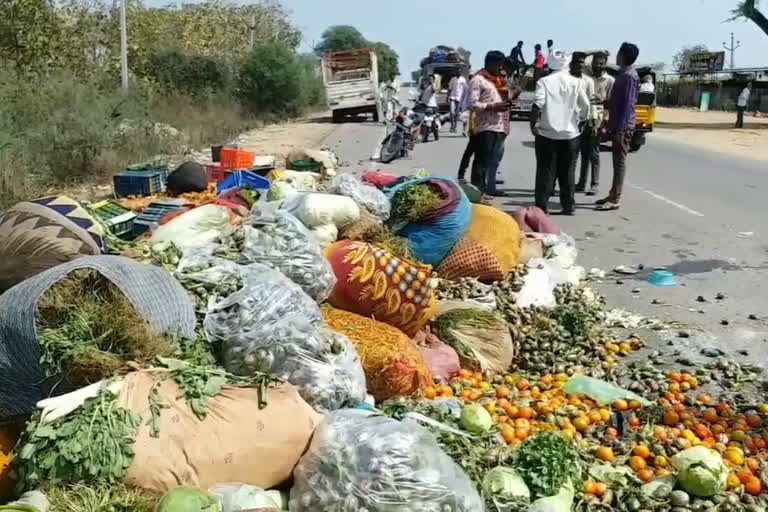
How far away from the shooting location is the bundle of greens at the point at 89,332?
9.73ft

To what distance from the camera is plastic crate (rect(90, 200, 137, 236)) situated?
567 cm

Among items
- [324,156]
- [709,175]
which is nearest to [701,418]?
[324,156]

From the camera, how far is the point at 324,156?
1114cm

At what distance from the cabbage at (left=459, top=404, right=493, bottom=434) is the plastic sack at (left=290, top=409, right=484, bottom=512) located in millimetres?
700

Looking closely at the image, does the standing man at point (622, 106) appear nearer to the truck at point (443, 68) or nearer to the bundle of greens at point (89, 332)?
the bundle of greens at point (89, 332)

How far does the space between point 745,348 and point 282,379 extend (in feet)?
11.2

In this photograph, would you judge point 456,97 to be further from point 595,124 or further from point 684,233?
point 684,233

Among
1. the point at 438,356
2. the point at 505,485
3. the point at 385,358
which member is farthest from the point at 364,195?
the point at 505,485

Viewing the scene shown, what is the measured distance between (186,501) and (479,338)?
8.72 feet

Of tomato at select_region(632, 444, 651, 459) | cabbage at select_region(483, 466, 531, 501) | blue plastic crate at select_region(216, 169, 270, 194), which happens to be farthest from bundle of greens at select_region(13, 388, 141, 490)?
blue plastic crate at select_region(216, 169, 270, 194)

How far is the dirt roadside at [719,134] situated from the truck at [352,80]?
1018 centimetres

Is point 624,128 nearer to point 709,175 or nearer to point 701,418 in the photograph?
point 709,175

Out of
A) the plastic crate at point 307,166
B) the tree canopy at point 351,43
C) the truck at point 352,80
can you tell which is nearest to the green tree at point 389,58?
the tree canopy at point 351,43

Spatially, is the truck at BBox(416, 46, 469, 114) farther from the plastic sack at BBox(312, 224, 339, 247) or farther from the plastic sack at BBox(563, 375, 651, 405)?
the plastic sack at BBox(563, 375, 651, 405)
